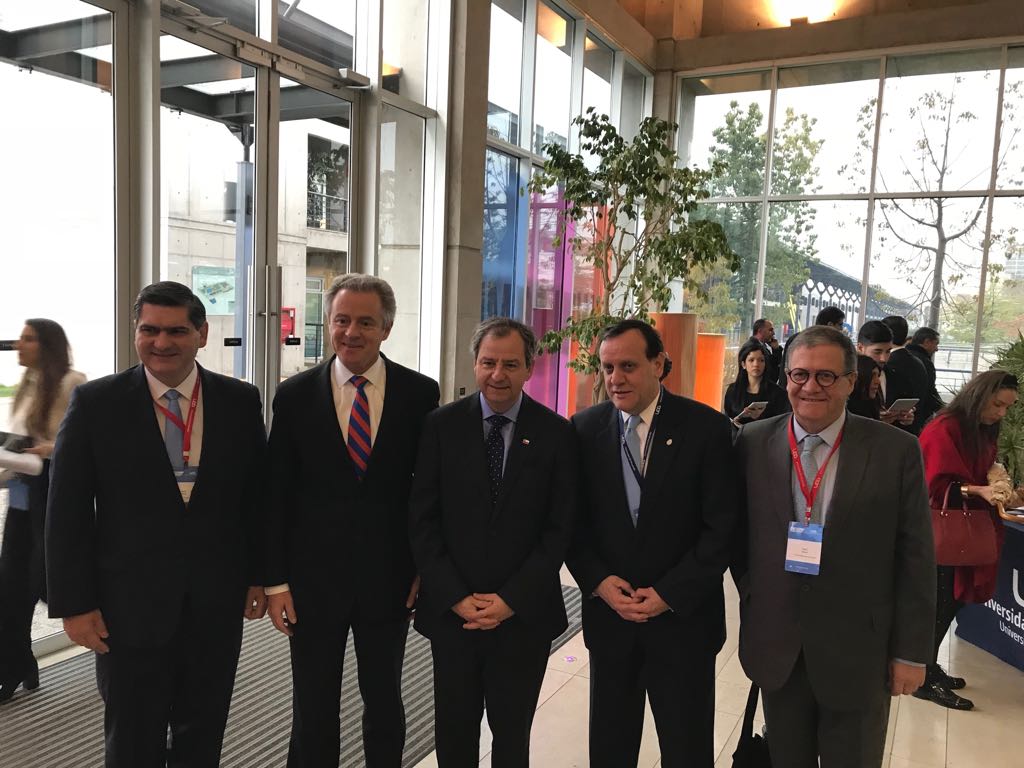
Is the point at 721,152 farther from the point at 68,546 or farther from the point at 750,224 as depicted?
the point at 68,546

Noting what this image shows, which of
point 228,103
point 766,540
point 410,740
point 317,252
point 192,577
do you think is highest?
point 228,103

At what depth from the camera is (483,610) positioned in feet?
7.18

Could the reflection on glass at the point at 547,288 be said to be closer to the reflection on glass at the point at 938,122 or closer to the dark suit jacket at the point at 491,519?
the reflection on glass at the point at 938,122

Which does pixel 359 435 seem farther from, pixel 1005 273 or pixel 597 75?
pixel 1005 273

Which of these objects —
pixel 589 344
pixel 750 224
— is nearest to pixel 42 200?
pixel 589 344

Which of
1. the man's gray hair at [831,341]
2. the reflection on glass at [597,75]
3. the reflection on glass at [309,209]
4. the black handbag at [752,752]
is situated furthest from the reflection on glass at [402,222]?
the black handbag at [752,752]

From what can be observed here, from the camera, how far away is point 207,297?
4.79 meters

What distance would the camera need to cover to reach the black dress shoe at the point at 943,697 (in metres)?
3.60

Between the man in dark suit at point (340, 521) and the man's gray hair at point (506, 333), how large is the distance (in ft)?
0.99

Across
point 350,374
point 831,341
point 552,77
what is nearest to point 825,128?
point 552,77

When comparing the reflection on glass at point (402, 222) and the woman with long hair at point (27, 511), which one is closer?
the woman with long hair at point (27, 511)

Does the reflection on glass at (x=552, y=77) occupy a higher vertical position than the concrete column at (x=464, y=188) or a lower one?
higher

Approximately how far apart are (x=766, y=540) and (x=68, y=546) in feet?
6.32

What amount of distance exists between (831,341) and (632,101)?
9917 mm
